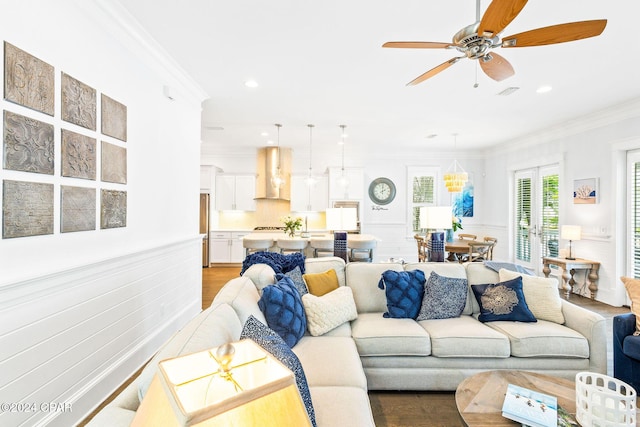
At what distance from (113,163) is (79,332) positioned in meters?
1.22

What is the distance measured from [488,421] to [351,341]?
0.95 m

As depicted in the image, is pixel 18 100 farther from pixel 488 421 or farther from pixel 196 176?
pixel 488 421

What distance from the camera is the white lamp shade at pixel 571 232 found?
487cm

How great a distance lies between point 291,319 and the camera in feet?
6.88

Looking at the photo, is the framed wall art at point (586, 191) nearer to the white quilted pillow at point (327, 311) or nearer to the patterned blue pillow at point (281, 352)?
the white quilted pillow at point (327, 311)

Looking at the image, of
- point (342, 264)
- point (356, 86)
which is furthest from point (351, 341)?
point (356, 86)

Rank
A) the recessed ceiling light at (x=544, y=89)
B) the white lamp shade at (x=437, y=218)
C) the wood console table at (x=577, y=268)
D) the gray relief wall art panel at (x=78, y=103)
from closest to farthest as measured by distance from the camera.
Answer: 1. the gray relief wall art panel at (x=78, y=103)
2. the white lamp shade at (x=437, y=218)
3. the recessed ceiling light at (x=544, y=89)
4. the wood console table at (x=577, y=268)

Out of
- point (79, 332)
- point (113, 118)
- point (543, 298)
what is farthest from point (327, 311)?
point (113, 118)

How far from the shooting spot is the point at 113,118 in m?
2.43

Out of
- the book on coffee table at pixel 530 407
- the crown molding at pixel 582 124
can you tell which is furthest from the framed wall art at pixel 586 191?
the book on coffee table at pixel 530 407

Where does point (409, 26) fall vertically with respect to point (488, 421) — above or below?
above

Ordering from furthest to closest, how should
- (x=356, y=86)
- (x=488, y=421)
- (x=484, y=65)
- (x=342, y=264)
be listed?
(x=356, y=86) < (x=342, y=264) < (x=484, y=65) < (x=488, y=421)

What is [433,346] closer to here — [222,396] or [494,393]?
[494,393]

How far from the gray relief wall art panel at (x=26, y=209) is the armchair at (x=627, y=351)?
3788 millimetres
